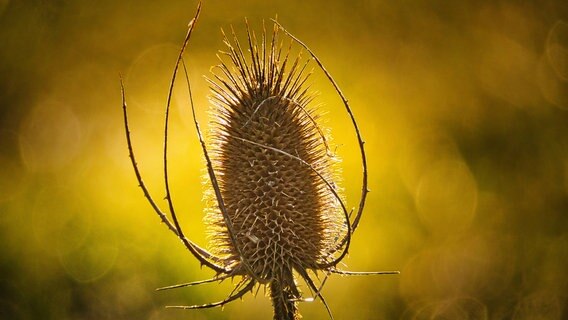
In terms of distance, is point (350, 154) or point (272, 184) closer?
point (272, 184)

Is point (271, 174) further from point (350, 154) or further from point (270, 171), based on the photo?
point (350, 154)

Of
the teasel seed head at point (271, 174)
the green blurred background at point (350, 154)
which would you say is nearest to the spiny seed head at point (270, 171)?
the teasel seed head at point (271, 174)

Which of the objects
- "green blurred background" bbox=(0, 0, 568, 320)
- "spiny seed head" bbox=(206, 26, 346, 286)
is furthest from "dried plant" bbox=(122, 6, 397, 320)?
"green blurred background" bbox=(0, 0, 568, 320)

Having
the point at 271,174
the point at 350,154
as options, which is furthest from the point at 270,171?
the point at 350,154

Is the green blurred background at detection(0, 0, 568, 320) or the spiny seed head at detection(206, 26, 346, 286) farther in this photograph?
the green blurred background at detection(0, 0, 568, 320)

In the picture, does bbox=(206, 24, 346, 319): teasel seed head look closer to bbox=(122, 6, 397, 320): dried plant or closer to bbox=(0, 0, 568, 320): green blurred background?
bbox=(122, 6, 397, 320): dried plant

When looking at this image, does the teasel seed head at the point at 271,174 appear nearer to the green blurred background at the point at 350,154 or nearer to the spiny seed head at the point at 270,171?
the spiny seed head at the point at 270,171

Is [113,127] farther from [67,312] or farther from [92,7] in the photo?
[67,312]
